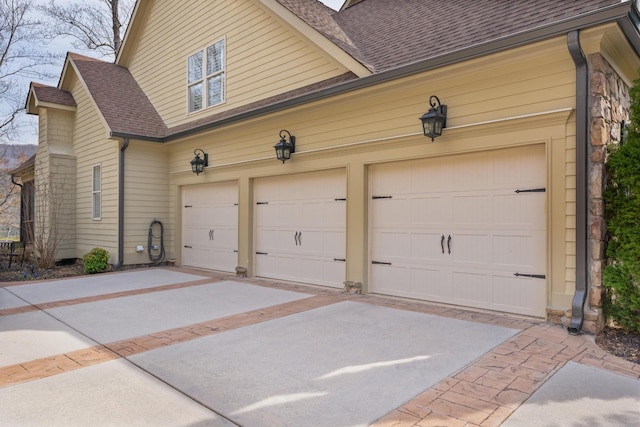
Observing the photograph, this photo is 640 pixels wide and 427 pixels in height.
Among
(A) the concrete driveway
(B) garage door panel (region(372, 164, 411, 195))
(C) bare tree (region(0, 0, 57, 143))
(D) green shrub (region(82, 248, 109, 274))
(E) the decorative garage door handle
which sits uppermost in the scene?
(C) bare tree (region(0, 0, 57, 143))

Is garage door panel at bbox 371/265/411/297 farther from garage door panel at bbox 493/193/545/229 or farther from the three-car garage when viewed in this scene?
garage door panel at bbox 493/193/545/229

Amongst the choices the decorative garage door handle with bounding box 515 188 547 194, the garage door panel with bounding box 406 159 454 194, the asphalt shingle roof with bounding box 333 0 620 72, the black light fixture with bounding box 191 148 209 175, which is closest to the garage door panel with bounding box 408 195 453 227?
the garage door panel with bounding box 406 159 454 194

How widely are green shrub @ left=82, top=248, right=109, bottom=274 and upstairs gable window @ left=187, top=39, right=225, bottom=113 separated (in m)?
3.89

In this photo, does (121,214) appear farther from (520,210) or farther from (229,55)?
(520,210)

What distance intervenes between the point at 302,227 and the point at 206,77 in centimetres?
462

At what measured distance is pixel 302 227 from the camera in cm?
741

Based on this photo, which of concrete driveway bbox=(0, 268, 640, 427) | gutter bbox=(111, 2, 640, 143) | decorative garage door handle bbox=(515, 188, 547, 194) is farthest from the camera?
decorative garage door handle bbox=(515, 188, 547, 194)

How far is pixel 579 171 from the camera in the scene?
4.36 metres

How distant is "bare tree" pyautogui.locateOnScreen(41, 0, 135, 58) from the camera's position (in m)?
17.4

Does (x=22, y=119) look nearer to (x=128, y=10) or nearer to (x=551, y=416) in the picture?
(x=128, y=10)

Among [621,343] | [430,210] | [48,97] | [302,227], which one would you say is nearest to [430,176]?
[430,210]

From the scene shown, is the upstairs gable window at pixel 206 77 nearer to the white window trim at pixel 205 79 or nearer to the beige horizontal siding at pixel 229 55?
the white window trim at pixel 205 79

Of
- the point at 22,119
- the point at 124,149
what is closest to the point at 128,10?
the point at 22,119

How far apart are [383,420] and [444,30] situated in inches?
225
